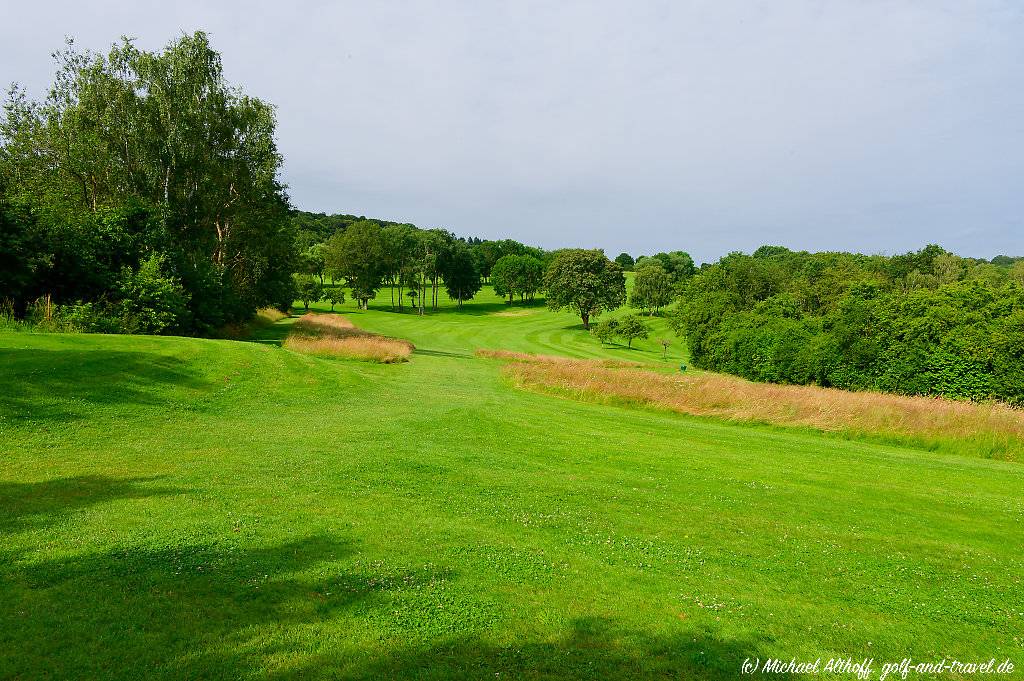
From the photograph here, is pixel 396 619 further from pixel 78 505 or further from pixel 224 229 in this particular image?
pixel 224 229

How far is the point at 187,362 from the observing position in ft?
68.3

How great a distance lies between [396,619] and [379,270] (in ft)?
304

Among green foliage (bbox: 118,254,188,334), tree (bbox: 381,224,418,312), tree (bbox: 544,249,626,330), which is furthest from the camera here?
tree (bbox: 381,224,418,312)

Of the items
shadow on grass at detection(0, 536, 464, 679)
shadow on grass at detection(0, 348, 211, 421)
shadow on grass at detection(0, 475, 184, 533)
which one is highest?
shadow on grass at detection(0, 348, 211, 421)

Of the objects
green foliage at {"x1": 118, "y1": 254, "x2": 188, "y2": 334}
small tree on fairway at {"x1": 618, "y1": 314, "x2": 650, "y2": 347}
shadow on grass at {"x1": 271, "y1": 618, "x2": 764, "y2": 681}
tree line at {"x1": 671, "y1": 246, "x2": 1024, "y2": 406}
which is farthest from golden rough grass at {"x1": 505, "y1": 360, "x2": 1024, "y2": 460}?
small tree on fairway at {"x1": 618, "y1": 314, "x2": 650, "y2": 347}

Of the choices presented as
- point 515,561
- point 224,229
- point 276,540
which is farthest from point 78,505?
point 224,229

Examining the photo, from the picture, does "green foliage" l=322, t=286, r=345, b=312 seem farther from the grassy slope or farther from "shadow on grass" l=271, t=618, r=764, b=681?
"shadow on grass" l=271, t=618, r=764, b=681

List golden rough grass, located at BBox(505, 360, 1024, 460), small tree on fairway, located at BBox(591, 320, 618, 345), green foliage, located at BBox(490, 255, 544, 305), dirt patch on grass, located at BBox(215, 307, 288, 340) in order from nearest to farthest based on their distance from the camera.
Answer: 1. golden rough grass, located at BBox(505, 360, 1024, 460)
2. dirt patch on grass, located at BBox(215, 307, 288, 340)
3. small tree on fairway, located at BBox(591, 320, 618, 345)
4. green foliage, located at BBox(490, 255, 544, 305)

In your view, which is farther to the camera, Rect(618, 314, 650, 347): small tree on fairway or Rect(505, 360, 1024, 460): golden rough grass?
Rect(618, 314, 650, 347): small tree on fairway

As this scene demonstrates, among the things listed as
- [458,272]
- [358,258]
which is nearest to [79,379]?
[358,258]

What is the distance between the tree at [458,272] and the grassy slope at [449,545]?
290 feet

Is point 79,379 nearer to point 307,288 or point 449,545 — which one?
point 449,545

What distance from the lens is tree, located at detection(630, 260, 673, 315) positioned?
336 feet

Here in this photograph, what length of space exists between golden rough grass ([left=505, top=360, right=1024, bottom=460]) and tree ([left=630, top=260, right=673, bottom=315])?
7484cm
